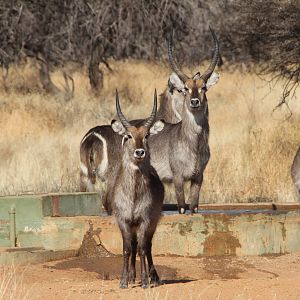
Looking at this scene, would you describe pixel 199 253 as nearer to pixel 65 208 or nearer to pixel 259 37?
pixel 65 208

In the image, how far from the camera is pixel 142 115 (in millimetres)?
18750

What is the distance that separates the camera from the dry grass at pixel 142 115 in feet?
43.5

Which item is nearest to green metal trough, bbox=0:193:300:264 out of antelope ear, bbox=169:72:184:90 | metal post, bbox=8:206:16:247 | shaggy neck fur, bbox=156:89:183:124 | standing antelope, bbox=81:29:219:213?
metal post, bbox=8:206:16:247

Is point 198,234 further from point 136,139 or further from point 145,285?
point 136,139

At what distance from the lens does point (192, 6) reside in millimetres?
23188

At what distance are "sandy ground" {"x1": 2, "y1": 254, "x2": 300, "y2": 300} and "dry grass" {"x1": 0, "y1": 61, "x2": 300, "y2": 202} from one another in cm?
337

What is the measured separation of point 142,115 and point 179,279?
1031 cm

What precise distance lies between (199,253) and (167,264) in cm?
62

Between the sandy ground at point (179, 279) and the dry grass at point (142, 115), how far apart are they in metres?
3.37

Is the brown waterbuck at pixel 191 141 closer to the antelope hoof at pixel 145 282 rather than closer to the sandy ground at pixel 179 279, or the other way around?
the sandy ground at pixel 179 279

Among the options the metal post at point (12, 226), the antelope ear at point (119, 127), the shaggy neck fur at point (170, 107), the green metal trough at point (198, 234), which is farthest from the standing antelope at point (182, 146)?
the antelope ear at point (119, 127)

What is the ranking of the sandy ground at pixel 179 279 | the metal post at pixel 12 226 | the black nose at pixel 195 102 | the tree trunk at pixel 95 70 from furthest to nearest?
the tree trunk at pixel 95 70
the black nose at pixel 195 102
the metal post at pixel 12 226
the sandy ground at pixel 179 279

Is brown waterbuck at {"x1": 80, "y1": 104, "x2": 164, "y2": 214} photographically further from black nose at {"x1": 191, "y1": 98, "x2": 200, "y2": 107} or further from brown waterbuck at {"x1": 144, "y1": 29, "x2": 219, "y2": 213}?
black nose at {"x1": 191, "y1": 98, "x2": 200, "y2": 107}

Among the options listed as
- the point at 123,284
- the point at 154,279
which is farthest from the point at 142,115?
the point at 123,284
